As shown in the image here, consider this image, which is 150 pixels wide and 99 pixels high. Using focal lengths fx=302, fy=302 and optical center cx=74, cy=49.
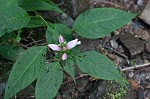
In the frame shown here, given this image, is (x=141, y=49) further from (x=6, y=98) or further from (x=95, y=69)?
(x=6, y=98)

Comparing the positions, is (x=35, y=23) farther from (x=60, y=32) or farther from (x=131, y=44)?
(x=131, y=44)

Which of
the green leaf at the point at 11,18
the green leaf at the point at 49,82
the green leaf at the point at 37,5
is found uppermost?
the green leaf at the point at 11,18

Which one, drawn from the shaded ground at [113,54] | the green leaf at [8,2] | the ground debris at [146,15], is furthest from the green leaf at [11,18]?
the ground debris at [146,15]

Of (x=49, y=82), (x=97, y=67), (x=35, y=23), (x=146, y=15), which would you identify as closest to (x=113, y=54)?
(x=146, y=15)

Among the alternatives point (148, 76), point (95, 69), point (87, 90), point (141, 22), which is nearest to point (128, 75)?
point (148, 76)

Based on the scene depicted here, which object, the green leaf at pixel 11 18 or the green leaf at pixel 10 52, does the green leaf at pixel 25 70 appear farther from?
the green leaf at pixel 10 52

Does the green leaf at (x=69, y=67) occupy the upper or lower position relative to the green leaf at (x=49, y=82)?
upper
